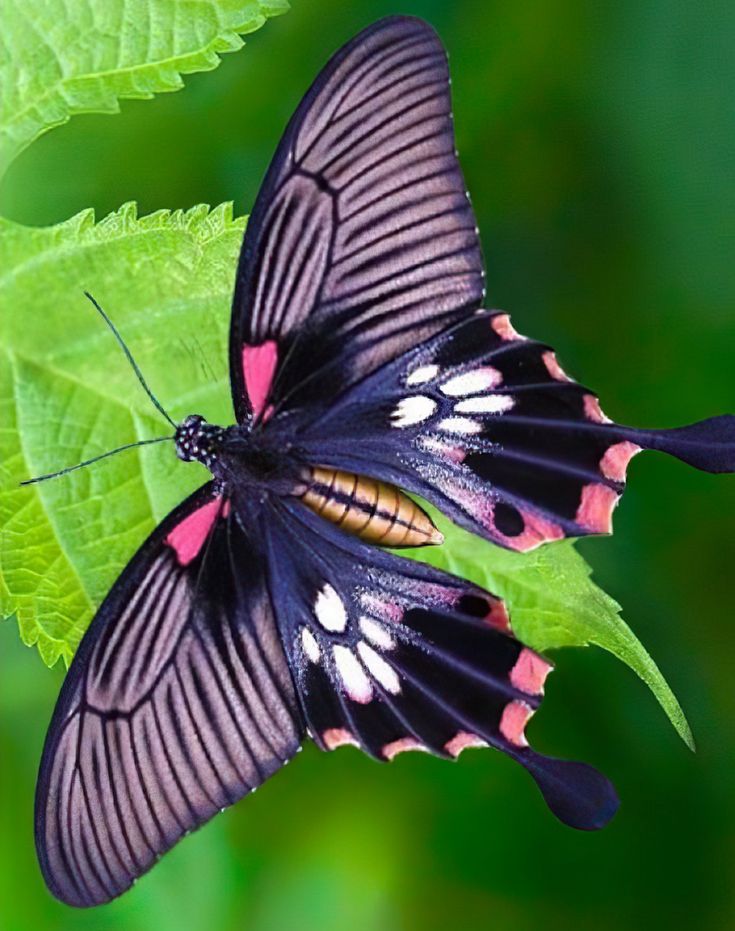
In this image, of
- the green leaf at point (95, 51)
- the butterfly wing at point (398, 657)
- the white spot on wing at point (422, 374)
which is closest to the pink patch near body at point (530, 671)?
the butterfly wing at point (398, 657)

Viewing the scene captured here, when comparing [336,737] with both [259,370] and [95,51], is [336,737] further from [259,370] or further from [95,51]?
[95,51]

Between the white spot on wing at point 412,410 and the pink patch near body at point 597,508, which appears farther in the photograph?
the white spot on wing at point 412,410

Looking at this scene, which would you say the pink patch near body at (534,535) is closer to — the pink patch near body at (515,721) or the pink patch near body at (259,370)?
the pink patch near body at (515,721)

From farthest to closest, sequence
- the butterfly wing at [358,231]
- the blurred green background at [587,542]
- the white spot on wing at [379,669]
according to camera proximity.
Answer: the blurred green background at [587,542] < the white spot on wing at [379,669] < the butterfly wing at [358,231]

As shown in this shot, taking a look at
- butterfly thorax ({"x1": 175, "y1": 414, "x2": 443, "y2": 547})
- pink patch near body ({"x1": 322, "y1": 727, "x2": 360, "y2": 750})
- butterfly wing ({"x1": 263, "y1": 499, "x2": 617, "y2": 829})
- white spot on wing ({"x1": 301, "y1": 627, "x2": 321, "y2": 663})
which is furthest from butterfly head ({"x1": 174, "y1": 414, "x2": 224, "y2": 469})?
pink patch near body ({"x1": 322, "y1": 727, "x2": 360, "y2": 750})

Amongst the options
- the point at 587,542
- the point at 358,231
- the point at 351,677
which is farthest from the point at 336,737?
the point at 587,542
